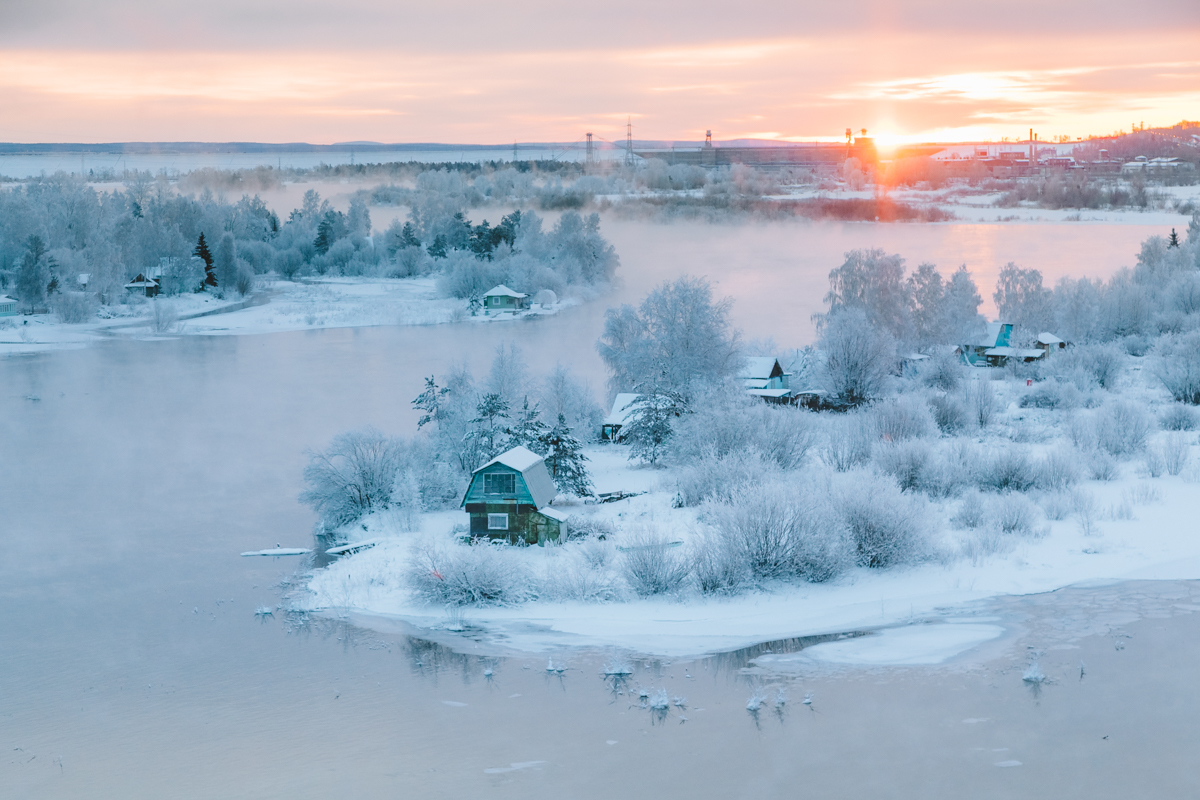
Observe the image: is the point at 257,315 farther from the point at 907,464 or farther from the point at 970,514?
the point at 970,514

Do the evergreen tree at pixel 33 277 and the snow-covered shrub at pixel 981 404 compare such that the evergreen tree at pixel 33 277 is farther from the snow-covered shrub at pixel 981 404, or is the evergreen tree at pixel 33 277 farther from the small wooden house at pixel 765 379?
the snow-covered shrub at pixel 981 404

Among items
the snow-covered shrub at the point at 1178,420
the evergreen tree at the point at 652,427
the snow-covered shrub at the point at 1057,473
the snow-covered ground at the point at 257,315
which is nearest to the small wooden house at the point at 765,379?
the evergreen tree at the point at 652,427

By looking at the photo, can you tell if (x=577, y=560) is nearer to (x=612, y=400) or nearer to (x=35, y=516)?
(x=35, y=516)

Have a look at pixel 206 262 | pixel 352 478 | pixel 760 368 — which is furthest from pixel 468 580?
pixel 206 262

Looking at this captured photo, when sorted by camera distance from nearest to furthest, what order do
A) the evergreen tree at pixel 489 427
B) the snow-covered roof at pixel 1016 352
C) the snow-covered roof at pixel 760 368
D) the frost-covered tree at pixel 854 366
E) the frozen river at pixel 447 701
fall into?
the frozen river at pixel 447 701, the evergreen tree at pixel 489 427, the snow-covered roof at pixel 760 368, the frost-covered tree at pixel 854 366, the snow-covered roof at pixel 1016 352

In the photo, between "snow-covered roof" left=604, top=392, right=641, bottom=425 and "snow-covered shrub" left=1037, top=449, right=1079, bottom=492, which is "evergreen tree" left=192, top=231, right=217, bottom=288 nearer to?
"snow-covered roof" left=604, top=392, right=641, bottom=425
